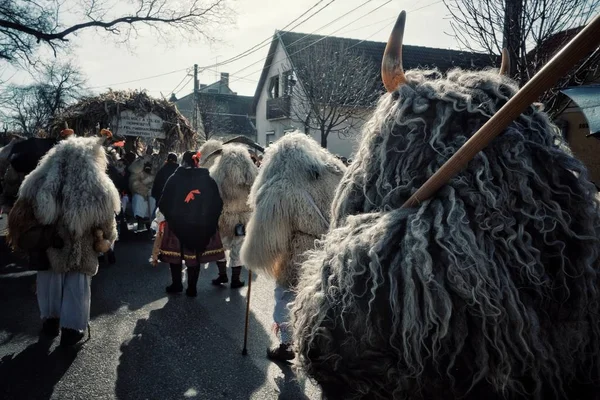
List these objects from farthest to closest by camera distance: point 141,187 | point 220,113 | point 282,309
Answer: point 220,113 < point 141,187 < point 282,309

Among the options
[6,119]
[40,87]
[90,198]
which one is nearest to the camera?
[90,198]

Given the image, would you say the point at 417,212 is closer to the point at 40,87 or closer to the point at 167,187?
the point at 167,187

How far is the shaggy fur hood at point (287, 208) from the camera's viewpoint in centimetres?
395

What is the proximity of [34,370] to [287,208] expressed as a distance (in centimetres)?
276

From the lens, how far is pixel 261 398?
12.2ft

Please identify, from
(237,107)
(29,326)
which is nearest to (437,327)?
(29,326)

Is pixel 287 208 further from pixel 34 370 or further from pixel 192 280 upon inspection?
pixel 192 280

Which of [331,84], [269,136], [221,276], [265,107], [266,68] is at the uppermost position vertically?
[266,68]

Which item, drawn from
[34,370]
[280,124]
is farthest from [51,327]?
[280,124]

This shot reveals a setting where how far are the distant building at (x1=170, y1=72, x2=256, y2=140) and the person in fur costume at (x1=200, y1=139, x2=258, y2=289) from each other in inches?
599

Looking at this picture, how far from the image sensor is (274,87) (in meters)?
26.8

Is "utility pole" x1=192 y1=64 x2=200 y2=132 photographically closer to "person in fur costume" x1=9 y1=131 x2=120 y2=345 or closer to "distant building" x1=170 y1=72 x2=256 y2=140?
"distant building" x1=170 y1=72 x2=256 y2=140

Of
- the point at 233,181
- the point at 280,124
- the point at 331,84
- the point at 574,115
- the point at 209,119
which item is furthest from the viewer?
the point at 209,119

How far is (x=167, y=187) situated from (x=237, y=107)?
39.3 m
